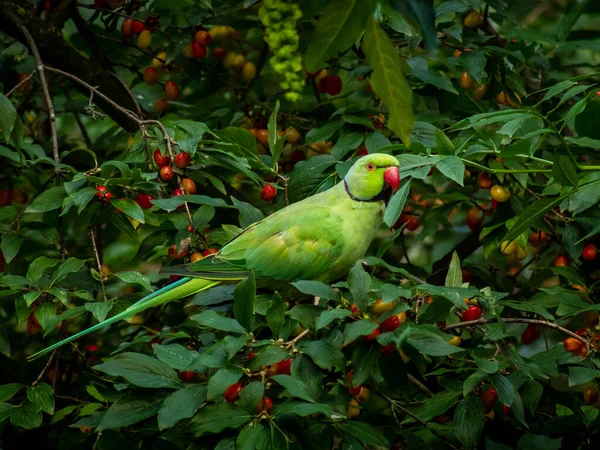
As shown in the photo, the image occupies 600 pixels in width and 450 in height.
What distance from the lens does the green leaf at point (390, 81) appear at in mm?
854

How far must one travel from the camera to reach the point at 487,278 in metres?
2.75

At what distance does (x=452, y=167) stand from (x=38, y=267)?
1.10 m

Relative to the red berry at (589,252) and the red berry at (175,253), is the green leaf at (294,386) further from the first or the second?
the red berry at (589,252)

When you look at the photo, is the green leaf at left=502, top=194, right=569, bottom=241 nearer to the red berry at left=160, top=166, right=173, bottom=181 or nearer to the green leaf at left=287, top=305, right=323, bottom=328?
the green leaf at left=287, top=305, right=323, bottom=328

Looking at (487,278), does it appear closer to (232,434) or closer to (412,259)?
(412,259)

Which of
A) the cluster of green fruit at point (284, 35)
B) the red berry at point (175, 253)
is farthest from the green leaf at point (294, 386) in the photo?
the red berry at point (175, 253)

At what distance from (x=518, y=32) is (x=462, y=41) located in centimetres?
30

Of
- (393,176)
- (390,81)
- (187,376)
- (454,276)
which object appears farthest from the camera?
(393,176)

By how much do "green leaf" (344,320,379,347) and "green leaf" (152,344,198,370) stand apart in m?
0.34

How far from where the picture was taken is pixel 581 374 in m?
1.89

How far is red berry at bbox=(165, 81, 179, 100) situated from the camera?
3014mm

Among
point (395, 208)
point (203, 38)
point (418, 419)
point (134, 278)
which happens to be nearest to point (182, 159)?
point (134, 278)

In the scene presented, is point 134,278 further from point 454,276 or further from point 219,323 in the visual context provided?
point 454,276

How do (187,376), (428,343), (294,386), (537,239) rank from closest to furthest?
(294,386) < (428,343) < (187,376) < (537,239)
